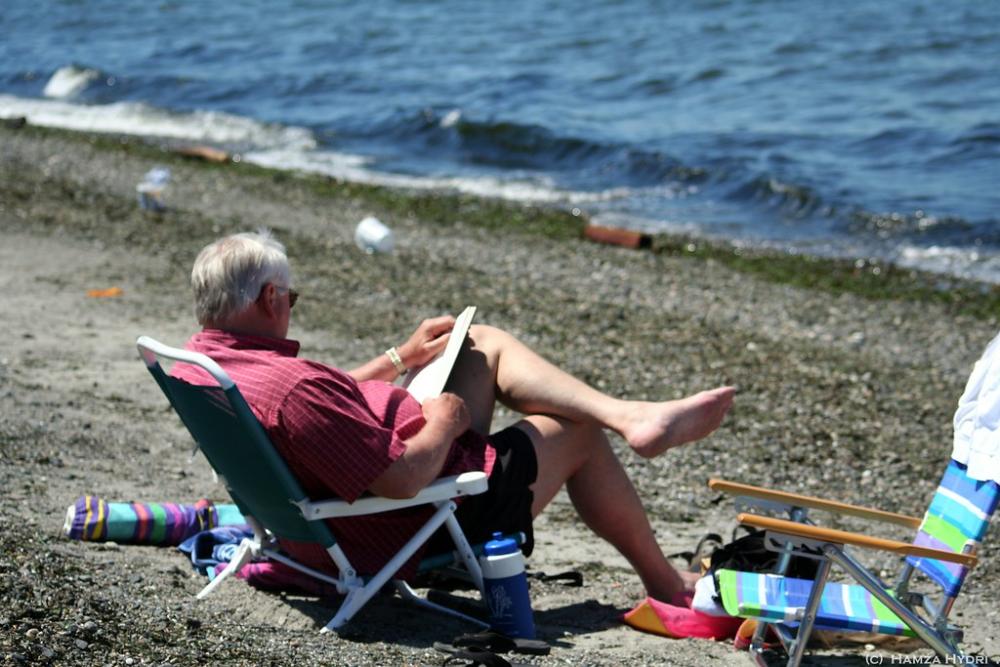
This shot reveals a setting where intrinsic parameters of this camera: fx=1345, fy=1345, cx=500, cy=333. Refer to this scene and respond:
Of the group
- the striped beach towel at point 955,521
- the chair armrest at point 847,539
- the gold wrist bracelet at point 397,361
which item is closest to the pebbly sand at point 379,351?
the striped beach towel at point 955,521

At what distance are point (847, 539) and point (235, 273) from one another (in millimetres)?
1884

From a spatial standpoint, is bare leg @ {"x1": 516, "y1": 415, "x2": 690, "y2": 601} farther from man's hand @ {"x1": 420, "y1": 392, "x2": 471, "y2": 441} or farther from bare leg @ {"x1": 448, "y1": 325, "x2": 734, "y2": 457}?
man's hand @ {"x1": 420, "y1": 392, "x2": 471, "y2": 441}

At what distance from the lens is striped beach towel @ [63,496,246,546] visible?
4430mm

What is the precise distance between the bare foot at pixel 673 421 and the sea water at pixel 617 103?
25.0 ft

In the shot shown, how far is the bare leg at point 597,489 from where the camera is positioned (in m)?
4.27

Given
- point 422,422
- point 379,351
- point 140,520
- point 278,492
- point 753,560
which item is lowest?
point 379,351

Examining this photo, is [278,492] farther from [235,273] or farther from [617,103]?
[617,103]

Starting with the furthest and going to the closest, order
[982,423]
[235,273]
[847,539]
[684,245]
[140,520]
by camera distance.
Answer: [684,245]
[140,520]
[982,423]
[235,273]
[847,539]

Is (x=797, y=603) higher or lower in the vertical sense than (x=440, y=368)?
lower

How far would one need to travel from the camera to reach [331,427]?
3.71 meters

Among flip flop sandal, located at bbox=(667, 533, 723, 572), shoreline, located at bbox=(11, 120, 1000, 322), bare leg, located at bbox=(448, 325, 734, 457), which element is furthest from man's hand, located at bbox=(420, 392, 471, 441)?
shoreline, located at bbox=(11, 120, 1000, 322)

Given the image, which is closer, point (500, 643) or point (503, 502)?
point (500, 643)

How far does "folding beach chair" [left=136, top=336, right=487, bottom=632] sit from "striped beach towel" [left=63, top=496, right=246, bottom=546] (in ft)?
1.63

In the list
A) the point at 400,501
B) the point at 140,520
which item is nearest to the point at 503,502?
the point at 400,501
